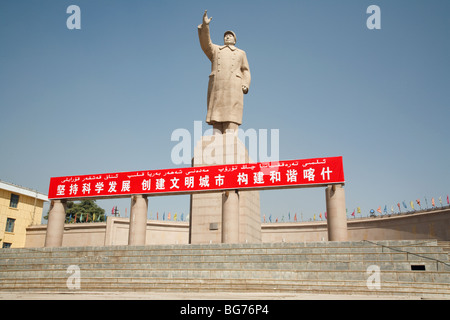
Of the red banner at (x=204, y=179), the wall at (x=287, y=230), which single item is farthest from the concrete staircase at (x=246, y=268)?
the wall at (x=287, y=230)

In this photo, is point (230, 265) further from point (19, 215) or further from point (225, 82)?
point (19, 215)

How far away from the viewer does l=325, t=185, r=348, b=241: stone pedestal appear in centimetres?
1669

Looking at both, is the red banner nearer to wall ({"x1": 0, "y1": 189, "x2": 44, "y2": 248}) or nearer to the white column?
the white column

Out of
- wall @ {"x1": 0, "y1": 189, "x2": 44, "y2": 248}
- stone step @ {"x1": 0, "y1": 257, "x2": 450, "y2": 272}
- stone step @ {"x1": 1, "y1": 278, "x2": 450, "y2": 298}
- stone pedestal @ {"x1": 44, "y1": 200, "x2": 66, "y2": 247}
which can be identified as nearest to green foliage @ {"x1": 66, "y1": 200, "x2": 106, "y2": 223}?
wall @ {"x1": 0, "y1": 189, "x2": 44, "y2": 248}

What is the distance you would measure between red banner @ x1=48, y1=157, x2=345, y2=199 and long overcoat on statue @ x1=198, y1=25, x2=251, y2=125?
4364 mm

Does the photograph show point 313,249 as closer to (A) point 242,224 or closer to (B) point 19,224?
(A) point 242,224

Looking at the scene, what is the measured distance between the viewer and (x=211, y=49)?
2234 centimetres

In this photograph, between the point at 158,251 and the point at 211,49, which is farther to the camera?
the point at 211,49

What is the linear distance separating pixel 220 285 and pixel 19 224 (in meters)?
27.7

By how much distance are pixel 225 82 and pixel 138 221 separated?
9082 millimetres

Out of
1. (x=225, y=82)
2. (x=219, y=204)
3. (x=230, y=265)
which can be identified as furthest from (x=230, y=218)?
(x=225, y=82)

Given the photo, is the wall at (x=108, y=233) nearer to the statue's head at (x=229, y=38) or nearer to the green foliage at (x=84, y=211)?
the green foliage at (x=84, y=211)
